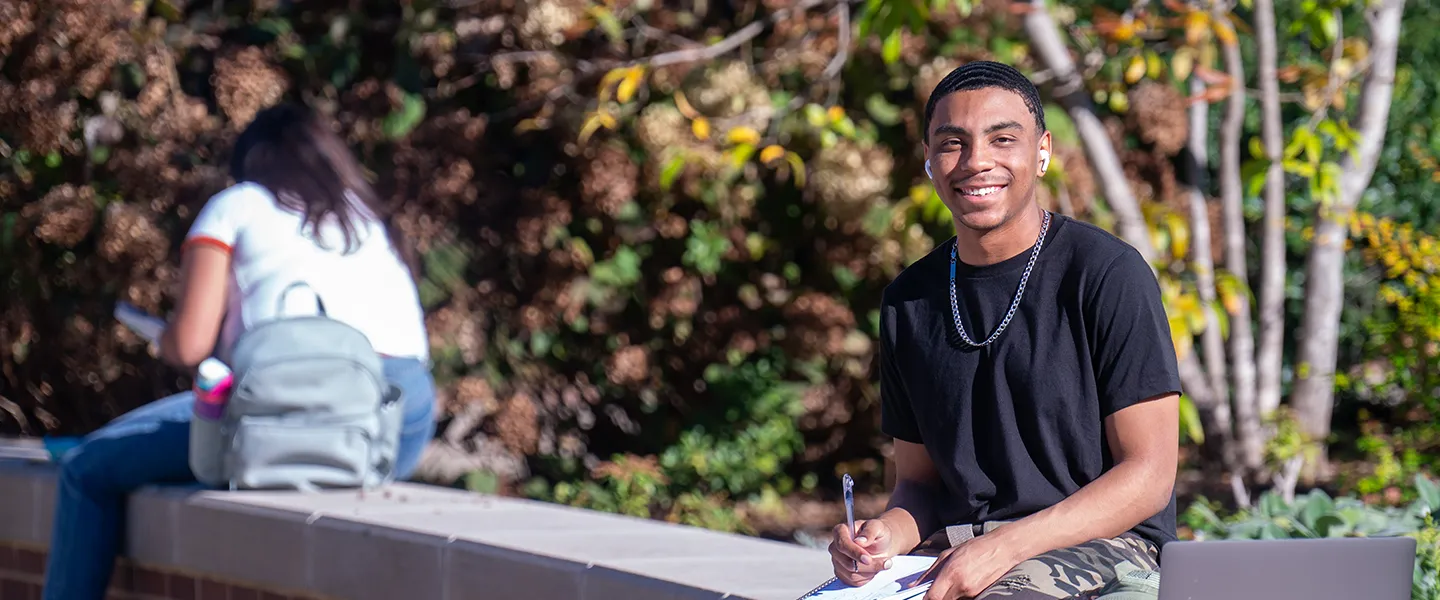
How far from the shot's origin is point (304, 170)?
175 inches

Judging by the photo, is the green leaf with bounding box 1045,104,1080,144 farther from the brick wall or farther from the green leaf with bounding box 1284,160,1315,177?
the brick wall

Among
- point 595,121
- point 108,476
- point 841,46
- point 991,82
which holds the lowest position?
point 108,476

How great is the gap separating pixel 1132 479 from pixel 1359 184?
384cm

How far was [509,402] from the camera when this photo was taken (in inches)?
242

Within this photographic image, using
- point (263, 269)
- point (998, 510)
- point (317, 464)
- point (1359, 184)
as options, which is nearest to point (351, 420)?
point (317, 464)

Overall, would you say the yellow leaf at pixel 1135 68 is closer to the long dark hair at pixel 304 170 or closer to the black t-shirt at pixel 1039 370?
the long dark hair at pixel 304 170

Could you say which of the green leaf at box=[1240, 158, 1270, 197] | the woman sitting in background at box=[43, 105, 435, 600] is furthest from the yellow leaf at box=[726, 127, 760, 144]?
the green leaf at box=[1240, 158, 1270, 197]

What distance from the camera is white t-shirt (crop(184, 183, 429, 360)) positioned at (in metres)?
4.32

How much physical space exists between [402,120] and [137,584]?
214 centimetres

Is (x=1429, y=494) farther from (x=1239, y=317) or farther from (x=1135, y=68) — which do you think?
(x=1239, y=317)

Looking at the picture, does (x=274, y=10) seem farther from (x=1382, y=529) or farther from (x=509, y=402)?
(x=1382, y=529)

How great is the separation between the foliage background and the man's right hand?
10.8 ft

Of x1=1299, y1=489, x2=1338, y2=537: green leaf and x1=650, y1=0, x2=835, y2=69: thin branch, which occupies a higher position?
x1=650, y1=0, x2=835, y2=69: thin branch

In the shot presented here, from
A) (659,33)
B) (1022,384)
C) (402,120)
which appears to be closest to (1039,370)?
(1022,384)
